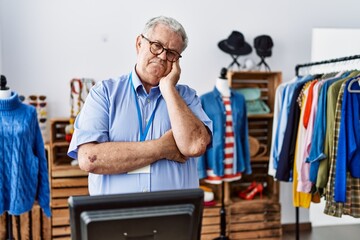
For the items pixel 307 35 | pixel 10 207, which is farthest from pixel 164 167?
pixel 307 35

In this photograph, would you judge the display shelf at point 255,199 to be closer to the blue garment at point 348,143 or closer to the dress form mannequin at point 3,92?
the blue garment at point 348,143

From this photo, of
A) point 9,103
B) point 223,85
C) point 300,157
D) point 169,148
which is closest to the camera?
point 169,148

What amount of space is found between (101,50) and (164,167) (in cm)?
223

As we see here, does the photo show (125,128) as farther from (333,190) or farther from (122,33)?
(122,33)

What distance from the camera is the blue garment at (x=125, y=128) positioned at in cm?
129

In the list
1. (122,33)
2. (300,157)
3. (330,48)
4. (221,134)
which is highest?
(122,33)

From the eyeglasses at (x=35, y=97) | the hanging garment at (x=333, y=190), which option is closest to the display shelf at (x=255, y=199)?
the hanging garment at (x=333, y=190)

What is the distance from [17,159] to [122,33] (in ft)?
5.08

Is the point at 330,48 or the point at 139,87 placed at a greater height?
the point at 330,48

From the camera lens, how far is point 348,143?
231cm

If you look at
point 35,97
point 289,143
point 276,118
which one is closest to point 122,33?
point 35,97

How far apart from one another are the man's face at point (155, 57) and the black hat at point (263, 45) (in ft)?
7.19

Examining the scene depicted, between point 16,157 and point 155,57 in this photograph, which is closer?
point 155,57

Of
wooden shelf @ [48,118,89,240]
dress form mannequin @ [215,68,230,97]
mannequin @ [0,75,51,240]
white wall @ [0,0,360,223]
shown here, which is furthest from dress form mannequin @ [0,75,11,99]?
dress form mannequin @ [215,68,230,97]
